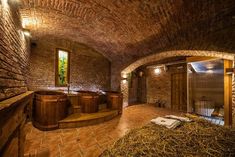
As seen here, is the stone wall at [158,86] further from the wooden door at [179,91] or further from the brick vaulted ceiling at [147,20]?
the brick vaulted ceiling at [147,20]

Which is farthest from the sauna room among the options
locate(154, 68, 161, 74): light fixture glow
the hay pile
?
locate(154, 68, 161, 74): light fixture glow

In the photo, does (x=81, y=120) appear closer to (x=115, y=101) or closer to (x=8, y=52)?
(x=115, y=101)

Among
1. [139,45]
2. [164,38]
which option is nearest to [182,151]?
[164,38]

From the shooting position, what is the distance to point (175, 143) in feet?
4.51

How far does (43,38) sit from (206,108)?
822 centimetres

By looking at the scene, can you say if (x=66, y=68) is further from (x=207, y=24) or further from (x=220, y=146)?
(x=220, y=146)

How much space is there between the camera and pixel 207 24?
10.3ft

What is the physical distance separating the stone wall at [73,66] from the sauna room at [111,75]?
4 centimetres

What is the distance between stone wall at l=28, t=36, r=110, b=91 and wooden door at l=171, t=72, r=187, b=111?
4000mm

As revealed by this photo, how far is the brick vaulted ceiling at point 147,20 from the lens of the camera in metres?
2.88

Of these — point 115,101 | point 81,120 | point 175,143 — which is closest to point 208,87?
point 115,101

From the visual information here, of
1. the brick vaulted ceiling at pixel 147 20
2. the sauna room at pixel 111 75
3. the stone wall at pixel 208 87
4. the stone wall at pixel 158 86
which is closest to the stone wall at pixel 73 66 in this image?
the sauna room at pixel 111 75

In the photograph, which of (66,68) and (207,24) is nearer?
(207,24)

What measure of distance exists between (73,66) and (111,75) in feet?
7.58
